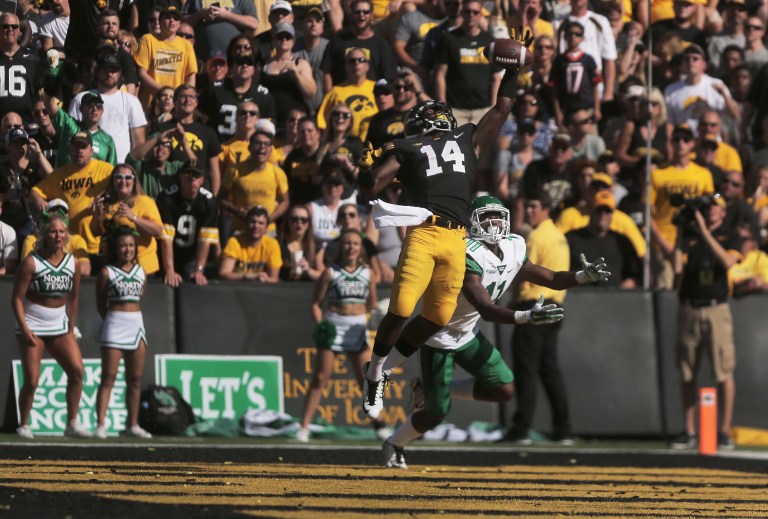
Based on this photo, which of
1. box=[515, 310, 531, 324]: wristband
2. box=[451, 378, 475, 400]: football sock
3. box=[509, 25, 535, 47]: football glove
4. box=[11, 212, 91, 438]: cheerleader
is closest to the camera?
box=[515, 310, 531, 324]: wristband

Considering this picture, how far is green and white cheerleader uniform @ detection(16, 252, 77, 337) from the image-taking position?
11742mm

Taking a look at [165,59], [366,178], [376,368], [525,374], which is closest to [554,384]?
[525,374]

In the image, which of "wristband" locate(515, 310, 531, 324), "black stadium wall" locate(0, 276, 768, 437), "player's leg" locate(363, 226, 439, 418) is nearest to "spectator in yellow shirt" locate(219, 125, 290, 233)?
"black stadium wall" locate(0, 276, 768, 437)

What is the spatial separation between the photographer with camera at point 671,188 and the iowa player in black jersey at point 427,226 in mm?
5464

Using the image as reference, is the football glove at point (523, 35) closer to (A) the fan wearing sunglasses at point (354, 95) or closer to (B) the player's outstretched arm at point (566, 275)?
(B) the player's outstretched arm at point (566, 275)

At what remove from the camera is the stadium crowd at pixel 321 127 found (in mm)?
12977

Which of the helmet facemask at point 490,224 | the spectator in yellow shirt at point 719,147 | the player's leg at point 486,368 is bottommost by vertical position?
the player's leg at point 486,368

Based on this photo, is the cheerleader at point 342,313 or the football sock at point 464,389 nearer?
the football sock at point 464,389

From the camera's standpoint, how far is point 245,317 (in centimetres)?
1314

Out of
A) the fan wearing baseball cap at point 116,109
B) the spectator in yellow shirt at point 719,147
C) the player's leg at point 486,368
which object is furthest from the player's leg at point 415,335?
the spectator in yellow shirt at point 719,147

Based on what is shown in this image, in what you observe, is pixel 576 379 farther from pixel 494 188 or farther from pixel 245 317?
pixel 245 317

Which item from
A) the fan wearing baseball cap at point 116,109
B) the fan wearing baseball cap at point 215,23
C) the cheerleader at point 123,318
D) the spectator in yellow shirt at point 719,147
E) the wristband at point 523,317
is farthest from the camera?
the spectator in yellow shirt at point 719,147

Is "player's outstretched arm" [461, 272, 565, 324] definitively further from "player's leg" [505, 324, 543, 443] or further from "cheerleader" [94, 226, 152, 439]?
"cheerleader" [94, 226, 152, 439]

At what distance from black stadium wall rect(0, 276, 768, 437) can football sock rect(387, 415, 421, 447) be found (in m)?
3.40
